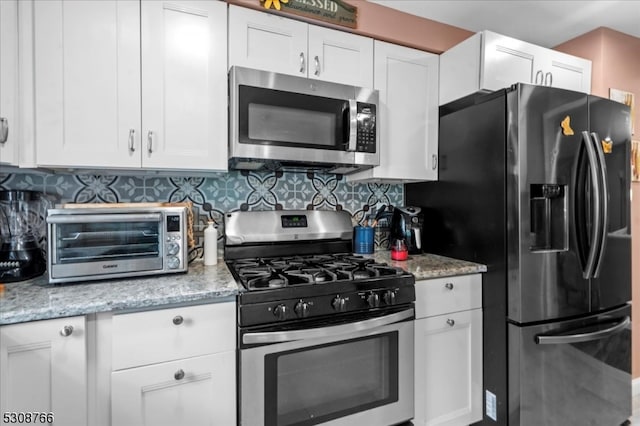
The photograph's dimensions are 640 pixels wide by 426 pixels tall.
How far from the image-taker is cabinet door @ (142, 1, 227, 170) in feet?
4.80

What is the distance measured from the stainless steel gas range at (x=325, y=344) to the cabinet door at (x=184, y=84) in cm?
63

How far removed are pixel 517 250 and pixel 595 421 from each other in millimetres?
1085

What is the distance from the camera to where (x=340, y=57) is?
1825mm

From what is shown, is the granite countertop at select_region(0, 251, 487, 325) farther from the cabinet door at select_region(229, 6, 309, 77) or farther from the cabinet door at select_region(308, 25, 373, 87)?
the cabinet door at select_region(308, 25, 373, 87)

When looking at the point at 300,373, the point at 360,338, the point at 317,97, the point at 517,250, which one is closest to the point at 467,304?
the point at 517,250

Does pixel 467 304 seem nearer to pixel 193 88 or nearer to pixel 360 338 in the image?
pixel 360 338

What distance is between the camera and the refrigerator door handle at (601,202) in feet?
5.34

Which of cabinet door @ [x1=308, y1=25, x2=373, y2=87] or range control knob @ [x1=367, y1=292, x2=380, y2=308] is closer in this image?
range control knob @ [x1=367, y1=292, x2=380, y2=308]

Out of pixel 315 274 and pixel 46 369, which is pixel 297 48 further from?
pixel 46 369

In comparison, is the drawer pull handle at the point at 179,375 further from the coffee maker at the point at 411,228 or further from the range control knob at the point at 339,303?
the coffee maker at the point at 411,228

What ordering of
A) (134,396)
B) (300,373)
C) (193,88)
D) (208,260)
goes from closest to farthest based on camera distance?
(134,396) → (300,373) → (193,88) → (208,260)

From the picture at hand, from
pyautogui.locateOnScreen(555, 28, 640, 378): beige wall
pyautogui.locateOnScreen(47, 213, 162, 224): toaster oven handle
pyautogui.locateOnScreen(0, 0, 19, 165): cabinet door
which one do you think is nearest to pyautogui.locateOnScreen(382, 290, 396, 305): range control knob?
pyautogui.locateOnScreen(47, 213, 162, 224): toaster oven handle

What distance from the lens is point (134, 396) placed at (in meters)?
1.15

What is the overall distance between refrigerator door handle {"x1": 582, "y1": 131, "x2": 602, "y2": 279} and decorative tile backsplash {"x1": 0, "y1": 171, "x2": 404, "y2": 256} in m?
1.11
